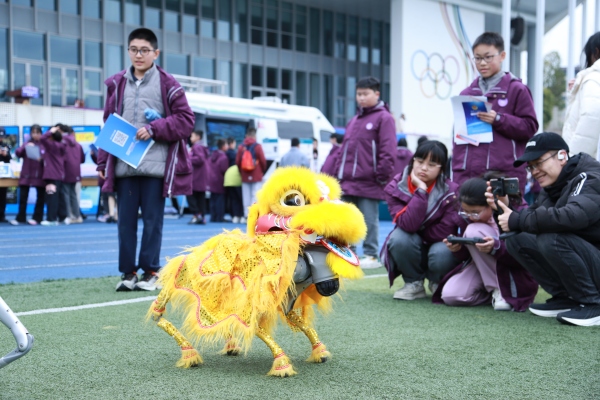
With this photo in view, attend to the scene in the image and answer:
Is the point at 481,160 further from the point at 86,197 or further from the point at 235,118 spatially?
the point at 235,118

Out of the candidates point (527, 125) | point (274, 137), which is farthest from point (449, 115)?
point (527, 125)

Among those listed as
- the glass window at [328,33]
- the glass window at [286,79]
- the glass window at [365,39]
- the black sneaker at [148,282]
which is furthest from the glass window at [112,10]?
the black sneaker at [148,282]

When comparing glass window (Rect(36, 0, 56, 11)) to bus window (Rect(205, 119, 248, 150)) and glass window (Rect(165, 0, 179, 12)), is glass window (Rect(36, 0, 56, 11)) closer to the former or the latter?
glass window (Rect(165, 0, 179, 12))

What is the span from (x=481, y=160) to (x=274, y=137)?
1392 cm

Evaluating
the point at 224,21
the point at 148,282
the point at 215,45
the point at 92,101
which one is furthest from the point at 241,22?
the point at 148,282

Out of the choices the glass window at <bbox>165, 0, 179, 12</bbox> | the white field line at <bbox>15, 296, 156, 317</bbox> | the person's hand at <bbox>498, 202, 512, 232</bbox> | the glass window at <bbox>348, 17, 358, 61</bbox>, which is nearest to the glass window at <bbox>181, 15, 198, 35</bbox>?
the glass window at <bbox>165, 0, 179, 12</bbox>

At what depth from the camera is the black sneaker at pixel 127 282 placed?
19.3 feet

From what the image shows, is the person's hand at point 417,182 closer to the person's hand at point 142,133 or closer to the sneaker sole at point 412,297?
the sneaker sole at point 412,297

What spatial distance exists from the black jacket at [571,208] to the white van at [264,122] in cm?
1321

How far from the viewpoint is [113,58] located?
2934 centimetres

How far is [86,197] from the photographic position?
1644 centimetres

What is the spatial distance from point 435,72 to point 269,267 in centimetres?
3183

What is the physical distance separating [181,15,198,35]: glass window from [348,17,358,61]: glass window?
919 cm

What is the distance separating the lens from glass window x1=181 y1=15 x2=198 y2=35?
3183 centimetres
